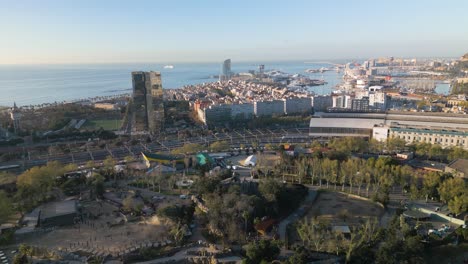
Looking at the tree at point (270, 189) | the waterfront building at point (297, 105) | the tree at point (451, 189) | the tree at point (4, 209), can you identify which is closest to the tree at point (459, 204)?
the tree at point (451, 189)

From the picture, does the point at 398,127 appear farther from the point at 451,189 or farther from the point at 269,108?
the point at 269,108

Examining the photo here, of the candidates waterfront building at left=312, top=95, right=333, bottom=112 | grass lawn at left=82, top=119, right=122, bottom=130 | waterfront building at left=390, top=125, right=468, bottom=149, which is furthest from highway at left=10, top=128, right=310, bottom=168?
waterfront building at left=312, top=95, right=333, bottom=112

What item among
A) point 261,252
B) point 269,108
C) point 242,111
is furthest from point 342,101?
point 261,252

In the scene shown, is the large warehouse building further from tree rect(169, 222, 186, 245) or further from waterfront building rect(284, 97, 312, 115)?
tree rect(169, 222, 186, 245)

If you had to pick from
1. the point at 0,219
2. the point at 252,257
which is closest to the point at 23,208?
the point at 0,219

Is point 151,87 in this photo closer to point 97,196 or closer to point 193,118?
point 193,118

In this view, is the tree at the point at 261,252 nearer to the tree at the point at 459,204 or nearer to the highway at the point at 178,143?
the tree at the point at 459,204

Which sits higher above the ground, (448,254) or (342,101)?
(342,101)
